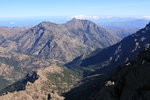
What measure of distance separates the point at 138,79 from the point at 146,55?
787 inches

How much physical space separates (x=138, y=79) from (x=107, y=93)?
15.1 m

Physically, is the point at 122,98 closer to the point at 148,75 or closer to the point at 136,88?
the point at 136,88

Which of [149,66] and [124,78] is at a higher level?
[149,66]

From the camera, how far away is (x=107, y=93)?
79625 mm

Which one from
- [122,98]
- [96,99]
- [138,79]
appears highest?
[138,79]

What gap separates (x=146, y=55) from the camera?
84938 mm

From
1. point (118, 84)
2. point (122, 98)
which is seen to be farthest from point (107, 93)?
point (122, 98)

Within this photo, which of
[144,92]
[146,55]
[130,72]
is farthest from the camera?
[146,55]

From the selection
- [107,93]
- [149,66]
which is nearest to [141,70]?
[149,66]

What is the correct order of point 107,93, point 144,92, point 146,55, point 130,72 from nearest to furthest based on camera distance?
point 144,92, point 130,72, point 107,93, point 146,55

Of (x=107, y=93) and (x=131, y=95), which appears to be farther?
(x=107, y=93)

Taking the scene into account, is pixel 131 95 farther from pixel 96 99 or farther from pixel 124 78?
pixel 96 99

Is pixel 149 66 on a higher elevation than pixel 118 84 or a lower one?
higher

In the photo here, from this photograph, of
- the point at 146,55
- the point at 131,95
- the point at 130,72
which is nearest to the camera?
the point at 131,95
